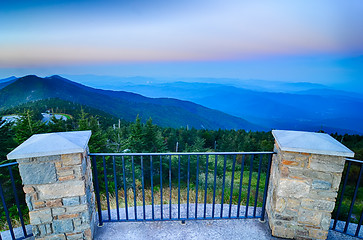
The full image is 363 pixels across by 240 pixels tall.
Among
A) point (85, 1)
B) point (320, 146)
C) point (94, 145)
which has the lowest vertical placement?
point (94, 145)

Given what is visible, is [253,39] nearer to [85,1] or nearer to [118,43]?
[85,1]

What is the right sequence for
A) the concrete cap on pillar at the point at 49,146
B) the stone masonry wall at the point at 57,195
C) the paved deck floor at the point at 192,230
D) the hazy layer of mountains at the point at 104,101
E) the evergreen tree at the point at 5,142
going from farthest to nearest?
1. the hazy layer of mountains at the point at 104,101
2. the evergreen tree at the point at 5,142
3. the paved deck floor at the point at 192,230
4. the stone masonry wall at the point at 57,195
5. the concrete cap on pillar at the point at 49,146

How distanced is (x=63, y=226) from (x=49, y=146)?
42.4 inches

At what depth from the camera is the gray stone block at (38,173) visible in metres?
2.16

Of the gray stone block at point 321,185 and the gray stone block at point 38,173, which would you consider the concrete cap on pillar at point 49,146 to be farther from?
the gray stone block at point 321,185

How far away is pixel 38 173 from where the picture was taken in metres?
2.20

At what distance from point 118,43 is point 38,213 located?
21.4 metres

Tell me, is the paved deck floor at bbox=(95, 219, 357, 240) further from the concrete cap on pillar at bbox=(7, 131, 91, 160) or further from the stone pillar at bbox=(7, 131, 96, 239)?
the concrete cap on pillar at bbox=(7, 131, 91, 160)

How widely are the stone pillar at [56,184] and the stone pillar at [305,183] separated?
2.50m

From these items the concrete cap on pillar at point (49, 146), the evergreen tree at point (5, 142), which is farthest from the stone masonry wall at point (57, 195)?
the evergreen tree at point (5, 142)

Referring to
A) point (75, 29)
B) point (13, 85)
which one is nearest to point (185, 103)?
point (13, 85)

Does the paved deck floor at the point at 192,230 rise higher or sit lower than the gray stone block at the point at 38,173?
lower

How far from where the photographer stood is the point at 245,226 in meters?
2.99

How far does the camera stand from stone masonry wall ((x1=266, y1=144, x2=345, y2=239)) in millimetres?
2389
